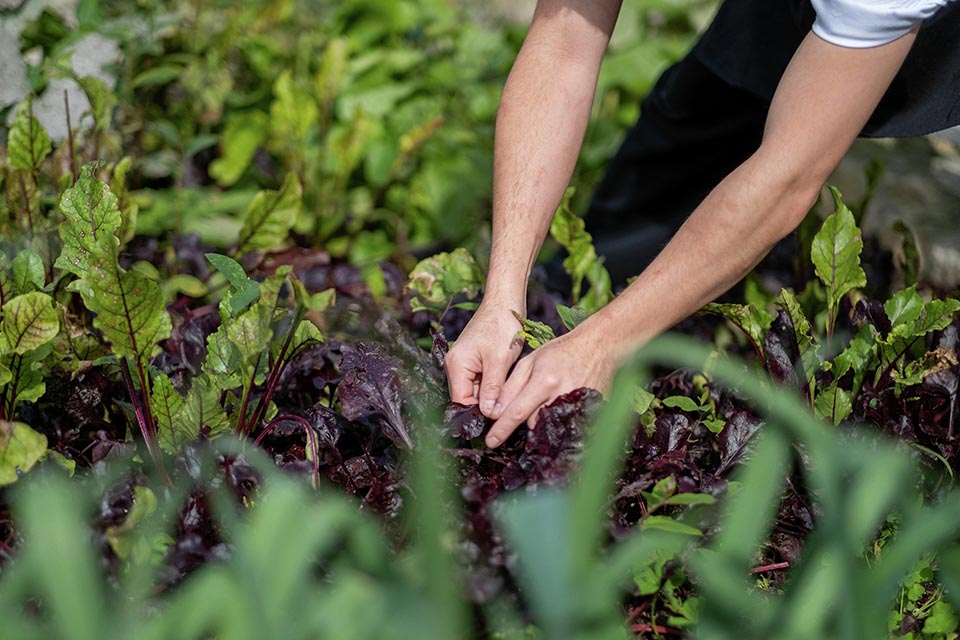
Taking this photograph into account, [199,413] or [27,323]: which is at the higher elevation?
[27,323]

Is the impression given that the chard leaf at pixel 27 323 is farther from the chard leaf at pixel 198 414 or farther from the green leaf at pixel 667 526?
the green leaf at pixel 667 526

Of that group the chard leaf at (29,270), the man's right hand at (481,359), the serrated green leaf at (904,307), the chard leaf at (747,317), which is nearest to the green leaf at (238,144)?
the chard leaf at (29,270)

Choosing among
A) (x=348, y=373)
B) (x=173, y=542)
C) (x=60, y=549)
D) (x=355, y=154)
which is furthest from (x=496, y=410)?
(x=355, y=154)

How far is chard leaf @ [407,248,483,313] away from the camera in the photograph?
6.31 feet

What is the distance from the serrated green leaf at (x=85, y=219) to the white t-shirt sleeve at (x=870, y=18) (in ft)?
3.56

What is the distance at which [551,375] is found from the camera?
146 cm

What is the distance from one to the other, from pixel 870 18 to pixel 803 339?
23.7 inches

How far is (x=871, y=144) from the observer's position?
2756 mm

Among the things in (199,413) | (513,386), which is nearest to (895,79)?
(513,386)

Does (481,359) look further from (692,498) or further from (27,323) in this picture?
(27,323)

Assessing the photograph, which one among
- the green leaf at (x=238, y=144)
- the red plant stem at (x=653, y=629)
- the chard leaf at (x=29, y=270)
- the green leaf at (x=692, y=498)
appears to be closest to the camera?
the green leaf at (x=692, y=498)

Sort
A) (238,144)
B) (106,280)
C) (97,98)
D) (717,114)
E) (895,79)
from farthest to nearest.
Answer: (238,144) → (717,114) → (97,98) → (895,79) → (106,280)

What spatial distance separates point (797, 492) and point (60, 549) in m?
1.12

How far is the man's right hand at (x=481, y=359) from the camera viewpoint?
5.12ft
